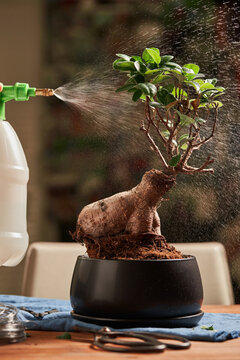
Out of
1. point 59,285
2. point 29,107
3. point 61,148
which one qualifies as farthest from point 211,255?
point 29,107

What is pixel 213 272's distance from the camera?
5.32 feet

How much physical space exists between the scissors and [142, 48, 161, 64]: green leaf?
1.45 feet

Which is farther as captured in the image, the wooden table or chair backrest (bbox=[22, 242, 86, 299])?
chair backrest (bbox=[22, 242, 86, 299])

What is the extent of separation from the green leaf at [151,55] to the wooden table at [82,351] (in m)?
0.46

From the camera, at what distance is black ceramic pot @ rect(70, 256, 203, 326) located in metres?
0.79

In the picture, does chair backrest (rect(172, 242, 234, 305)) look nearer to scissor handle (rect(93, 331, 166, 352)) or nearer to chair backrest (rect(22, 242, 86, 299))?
chair backrest (rect(22, 242, 86, 299))

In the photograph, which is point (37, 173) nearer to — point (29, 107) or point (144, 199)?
point (29, 107)

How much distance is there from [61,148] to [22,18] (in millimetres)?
788

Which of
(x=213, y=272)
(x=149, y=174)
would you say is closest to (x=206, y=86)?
(x=149, y=174)

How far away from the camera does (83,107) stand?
113 cm

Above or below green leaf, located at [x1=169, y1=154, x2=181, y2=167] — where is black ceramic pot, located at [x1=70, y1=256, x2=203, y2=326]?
below

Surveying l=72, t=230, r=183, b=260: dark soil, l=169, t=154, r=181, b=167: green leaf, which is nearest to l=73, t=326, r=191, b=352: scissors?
l=72, t=230, r=183, b=260: dark soil

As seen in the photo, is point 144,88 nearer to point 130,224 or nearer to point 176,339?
point 130,224

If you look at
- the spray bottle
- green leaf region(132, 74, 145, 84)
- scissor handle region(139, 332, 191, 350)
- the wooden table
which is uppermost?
green leaf region(132, 74, 145, 84)
